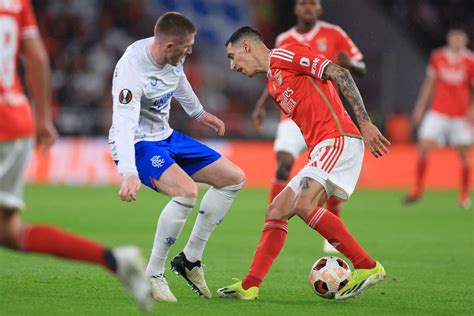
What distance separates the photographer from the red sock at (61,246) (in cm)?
527

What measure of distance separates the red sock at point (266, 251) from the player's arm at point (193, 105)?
995mm

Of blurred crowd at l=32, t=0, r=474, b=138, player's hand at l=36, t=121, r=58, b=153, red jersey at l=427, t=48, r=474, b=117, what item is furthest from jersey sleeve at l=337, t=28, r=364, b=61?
blurred crowd at l=32, t=0, r=474, b=138

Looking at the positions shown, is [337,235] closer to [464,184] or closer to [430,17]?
[464,184]

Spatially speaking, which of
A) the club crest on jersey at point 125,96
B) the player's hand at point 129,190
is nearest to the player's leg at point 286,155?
the club crest on jersey at point 125,96

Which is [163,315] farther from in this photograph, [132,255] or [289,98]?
[289,98]

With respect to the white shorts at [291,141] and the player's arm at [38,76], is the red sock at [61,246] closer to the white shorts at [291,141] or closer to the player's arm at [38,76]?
the player's arm at [38,76]

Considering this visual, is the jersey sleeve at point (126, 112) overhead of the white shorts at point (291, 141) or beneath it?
overhead

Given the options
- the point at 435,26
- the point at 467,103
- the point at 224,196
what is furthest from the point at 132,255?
the point at 435,26

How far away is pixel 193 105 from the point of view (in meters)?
7.52

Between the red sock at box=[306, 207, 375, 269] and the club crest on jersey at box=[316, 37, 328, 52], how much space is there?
12.9ft

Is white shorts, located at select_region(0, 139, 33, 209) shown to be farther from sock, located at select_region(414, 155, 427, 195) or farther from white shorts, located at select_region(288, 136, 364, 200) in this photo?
sock, located at select_region(414, 155, 427, 195)

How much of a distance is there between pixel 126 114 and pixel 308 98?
1.31 meters

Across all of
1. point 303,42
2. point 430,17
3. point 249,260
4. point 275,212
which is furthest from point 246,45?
point 430,17

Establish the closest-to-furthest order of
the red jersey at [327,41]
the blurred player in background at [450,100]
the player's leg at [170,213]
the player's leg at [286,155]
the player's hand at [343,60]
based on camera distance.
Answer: the player's leg at [170,213]
the player's hand at [343,60]
the player's leg at [286,155]
the red jersey at [327,41]
the blurred player in background at [450,100]
